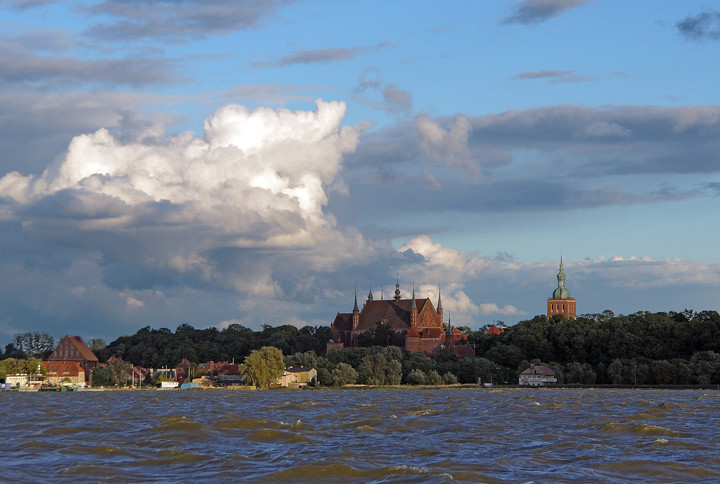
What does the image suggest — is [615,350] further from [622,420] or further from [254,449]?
[254,449]

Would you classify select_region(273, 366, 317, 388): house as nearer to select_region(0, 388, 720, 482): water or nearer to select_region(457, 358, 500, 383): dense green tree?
select_region(457, 358, 500, 383): dense green tree

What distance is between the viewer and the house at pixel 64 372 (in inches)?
6992

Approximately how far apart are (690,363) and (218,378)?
82716 mm

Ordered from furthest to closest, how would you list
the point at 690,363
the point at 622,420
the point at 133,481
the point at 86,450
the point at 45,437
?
the point at 690,363 → the point at 622,420 → the point at 45,437 → the point at 86,450 → the point at 133,481

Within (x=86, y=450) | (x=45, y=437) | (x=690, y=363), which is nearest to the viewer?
(x=86, y=450)

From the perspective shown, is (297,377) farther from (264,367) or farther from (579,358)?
(579,358)

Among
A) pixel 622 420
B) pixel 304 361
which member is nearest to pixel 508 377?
pixel 304 361

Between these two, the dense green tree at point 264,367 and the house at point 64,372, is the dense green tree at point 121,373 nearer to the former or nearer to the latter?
the house at point 64,372

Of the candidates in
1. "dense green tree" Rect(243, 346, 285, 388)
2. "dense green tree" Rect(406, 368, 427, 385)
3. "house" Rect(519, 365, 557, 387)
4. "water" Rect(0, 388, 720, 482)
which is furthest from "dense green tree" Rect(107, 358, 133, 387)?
"water" Rect(0, 388, 720, 482)

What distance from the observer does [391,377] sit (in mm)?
153125

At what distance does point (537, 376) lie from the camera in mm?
153750

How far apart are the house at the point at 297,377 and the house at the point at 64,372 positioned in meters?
48.9

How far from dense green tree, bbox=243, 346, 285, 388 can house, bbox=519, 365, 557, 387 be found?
1679 inches

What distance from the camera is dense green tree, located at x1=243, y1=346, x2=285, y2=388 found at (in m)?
142
